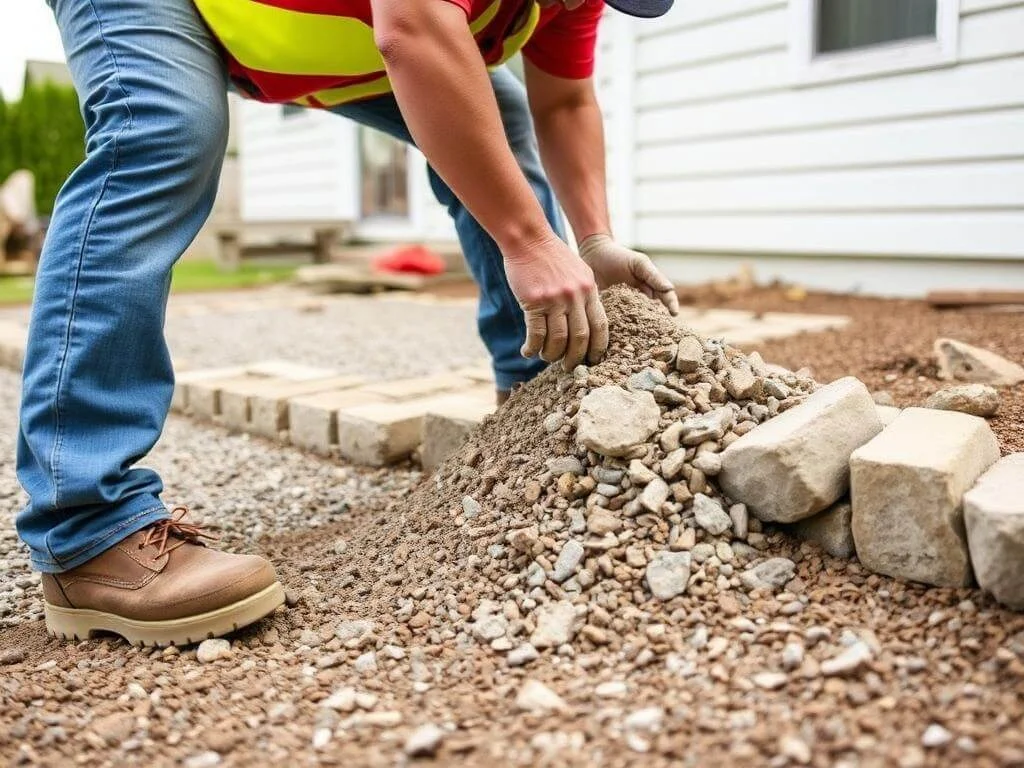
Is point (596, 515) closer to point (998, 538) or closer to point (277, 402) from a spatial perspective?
point (998, 538)

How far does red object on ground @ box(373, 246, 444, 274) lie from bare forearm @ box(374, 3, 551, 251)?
5.47 meters

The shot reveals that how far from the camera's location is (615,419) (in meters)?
1.52

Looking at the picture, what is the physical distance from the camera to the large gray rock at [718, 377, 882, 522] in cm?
139

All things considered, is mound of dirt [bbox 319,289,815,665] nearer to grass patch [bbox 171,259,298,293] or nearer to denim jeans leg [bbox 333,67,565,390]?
denim jeans leg [bbox 333,67,565,390]

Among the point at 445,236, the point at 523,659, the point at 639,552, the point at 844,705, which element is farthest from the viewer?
the point at 445,236

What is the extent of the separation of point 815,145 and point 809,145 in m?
0.04

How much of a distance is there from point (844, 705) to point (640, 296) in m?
0.92

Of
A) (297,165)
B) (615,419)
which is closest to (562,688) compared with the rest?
(615,419)

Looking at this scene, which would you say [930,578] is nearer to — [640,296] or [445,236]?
[640,296]

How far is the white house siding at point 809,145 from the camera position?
4062mm

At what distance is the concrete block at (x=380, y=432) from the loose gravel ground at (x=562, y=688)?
32.3 inches

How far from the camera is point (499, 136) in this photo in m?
1.43

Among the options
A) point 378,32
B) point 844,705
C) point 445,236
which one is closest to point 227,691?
point 844,705

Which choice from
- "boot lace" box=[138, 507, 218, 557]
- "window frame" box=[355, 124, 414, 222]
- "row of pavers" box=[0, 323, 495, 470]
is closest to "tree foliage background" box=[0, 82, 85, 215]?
"window frame" box=[355, 124, 414, 222]
